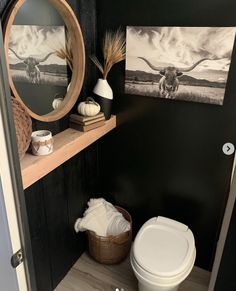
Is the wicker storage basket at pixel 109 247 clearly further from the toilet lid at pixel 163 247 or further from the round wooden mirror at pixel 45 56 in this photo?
the round wooden mirror at pixel 45 56

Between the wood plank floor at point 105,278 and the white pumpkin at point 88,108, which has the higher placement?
the white pumpkin at point 88,108

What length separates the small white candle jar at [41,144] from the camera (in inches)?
50.8

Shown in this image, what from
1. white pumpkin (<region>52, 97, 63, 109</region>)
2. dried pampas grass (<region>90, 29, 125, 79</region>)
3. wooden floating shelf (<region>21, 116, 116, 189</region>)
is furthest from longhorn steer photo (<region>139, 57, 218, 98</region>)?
white pumpkin (<region>52, 97, 63, 109</region>)

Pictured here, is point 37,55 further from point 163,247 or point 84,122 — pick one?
point 163,247

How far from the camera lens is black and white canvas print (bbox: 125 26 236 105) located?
145 centimetres

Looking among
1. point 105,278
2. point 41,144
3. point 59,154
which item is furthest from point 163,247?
point 41,144

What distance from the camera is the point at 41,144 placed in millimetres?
1296

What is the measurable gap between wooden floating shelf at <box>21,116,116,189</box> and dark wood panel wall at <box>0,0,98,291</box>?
0.32 feet

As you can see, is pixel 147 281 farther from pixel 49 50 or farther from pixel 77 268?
pixel 49 50

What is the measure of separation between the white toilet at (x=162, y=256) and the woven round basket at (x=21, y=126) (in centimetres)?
92

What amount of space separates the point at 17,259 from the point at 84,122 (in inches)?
37.2

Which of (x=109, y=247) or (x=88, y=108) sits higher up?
(x=88, y=108)

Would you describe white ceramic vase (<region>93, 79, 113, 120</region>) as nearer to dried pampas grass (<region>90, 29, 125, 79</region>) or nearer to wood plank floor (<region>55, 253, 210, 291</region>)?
dried pampas grass (<region>90, 29, 125, 79</region>)

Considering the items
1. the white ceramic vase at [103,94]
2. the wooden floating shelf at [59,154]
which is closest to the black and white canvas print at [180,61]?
the white ceramic vase at [103,94]
